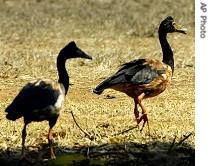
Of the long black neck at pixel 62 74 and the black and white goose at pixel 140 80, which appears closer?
the long black neck at pixel 62 74

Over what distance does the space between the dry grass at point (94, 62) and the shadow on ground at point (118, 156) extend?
0.18 ft

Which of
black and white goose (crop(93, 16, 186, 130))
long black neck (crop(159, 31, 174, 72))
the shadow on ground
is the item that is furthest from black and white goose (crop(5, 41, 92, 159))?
long black neck (crop(159, 31, 174, 72))

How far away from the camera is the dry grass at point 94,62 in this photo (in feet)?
24.7

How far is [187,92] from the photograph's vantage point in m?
10.9

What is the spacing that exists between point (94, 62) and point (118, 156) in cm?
747

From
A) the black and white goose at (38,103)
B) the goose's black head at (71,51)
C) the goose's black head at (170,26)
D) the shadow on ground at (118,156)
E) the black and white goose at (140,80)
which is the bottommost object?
the shadow on ground at (118,156)

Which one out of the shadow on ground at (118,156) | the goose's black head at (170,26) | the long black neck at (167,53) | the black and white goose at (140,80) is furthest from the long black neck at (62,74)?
the goose's black head at (170,26)

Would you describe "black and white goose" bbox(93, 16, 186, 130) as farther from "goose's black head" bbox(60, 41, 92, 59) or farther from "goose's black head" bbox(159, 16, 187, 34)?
"goose's black head" bbox(60, 41, 92, 59)

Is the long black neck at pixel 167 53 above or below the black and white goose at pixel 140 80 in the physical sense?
above

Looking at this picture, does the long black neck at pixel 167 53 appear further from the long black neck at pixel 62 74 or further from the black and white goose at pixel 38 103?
the black and white goose at pixel 38 103

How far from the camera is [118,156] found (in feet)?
20.9

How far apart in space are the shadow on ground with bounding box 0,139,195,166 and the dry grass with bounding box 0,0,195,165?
0.06m
